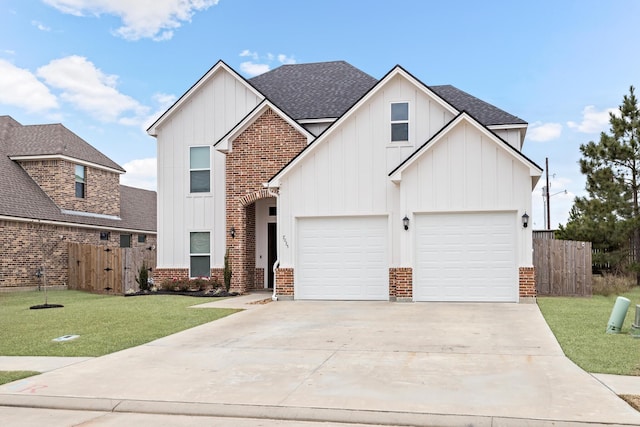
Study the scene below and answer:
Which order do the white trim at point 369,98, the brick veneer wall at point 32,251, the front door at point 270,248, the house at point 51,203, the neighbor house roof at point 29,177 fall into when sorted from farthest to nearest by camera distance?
1. the neighbor house roof at point 29,177
2. the house at point 51,203
3. the brick veneer wall at point 32,251
4. the front door at point 270,248
5. the white trim at point 369,98

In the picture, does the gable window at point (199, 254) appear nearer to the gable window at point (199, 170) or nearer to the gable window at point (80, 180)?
the gable window at point (199, 170)

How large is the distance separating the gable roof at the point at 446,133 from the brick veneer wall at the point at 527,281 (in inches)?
103

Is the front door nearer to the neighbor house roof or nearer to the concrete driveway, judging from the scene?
the concrete driveway

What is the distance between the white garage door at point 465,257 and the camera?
1752cm

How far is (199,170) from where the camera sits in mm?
22969

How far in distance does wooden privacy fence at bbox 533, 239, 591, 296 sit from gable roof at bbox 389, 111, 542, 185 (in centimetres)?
404

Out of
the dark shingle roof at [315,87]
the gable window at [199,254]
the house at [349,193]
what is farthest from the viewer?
the dark shingle roof at [315,87]

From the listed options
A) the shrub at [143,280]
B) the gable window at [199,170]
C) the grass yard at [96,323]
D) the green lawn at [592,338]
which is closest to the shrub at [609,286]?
the green lawn at [592,338]

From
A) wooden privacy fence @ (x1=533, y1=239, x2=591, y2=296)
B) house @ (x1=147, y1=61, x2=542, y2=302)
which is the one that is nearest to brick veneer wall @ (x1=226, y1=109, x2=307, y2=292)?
house @ (x1=147, y1=61, x2=542, y2=302)

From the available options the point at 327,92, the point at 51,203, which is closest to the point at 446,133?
the point at 327,92

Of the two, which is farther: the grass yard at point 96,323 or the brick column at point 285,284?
the brick column at point 285,284

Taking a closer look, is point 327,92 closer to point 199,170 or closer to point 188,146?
point 188,146

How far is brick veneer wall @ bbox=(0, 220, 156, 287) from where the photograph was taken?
25.8 meters

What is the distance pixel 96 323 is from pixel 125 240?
20727mm
